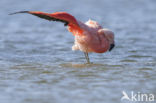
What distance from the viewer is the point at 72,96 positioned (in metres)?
6.09

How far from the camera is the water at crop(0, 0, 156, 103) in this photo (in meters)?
6.31

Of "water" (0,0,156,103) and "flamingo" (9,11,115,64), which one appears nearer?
"water" (0,0,156,103)

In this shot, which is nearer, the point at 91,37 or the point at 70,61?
the point at 91,37

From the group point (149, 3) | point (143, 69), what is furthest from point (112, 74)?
point (149, 3)

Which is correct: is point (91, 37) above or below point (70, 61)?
above

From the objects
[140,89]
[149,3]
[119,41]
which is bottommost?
[140,89]

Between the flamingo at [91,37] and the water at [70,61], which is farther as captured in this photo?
the flamingo at [91,37]

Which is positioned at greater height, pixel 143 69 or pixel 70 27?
pixel 70 27

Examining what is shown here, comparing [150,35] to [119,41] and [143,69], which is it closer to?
[119,41]

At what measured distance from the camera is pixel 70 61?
29.3ft

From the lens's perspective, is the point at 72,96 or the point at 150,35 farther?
the point at 150,35

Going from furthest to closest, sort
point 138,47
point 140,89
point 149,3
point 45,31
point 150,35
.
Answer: point 149,3 → point 45,31 → point 150,35 → point 138,47 → point 140,89

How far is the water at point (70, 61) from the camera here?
249 inches

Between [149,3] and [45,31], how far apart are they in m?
6.02
